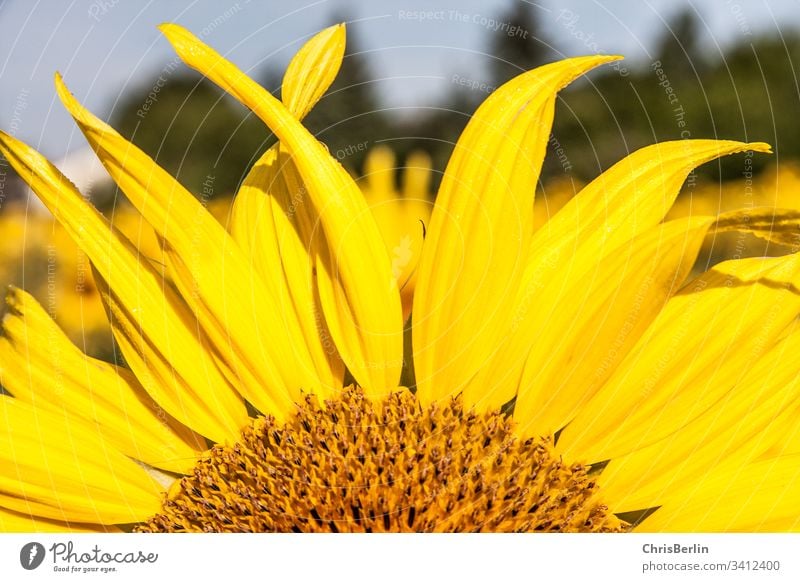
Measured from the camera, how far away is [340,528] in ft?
2.00

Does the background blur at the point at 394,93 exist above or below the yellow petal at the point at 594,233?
above

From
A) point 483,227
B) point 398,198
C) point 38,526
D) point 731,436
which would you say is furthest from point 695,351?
point 38,526

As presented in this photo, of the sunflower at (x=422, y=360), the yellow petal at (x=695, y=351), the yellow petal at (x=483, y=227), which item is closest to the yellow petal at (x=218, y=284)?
the sunflower at (x=422, y=360)

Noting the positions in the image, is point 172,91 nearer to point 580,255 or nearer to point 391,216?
point 391,216

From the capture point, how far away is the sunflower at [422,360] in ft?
2.06

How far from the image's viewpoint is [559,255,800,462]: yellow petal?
2.11 feet

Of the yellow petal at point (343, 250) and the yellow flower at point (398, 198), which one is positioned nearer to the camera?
the yellow petal at point (343, 250)

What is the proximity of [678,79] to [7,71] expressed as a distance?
550 millimetres

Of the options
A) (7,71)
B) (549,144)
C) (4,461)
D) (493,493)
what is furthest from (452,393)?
(7,71)

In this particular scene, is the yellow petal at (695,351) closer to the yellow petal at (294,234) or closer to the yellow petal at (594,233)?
the yellow petal at (594,233)

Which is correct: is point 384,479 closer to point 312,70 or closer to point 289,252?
point 289,252
